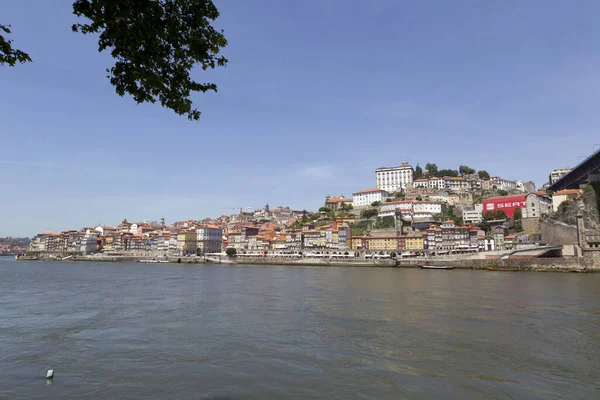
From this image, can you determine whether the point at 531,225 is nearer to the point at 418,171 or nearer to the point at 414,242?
the point at 414,242

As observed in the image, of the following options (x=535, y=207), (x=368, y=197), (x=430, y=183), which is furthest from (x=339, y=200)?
(x=535, y=207)

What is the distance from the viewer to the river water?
6.72m

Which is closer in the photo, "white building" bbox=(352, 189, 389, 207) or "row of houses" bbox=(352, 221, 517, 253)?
Result: "row of houses" bbox=(352, 221, 517, 253)

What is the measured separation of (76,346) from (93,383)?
317cm

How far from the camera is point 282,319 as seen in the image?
1316 centimetres

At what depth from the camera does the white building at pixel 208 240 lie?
9038 centimetres

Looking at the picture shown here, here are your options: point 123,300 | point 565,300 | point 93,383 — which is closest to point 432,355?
point 93,383

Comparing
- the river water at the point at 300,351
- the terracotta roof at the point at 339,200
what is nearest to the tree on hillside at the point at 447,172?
the terracotta roof at the point at 339,200

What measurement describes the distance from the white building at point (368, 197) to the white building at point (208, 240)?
34.9 meters

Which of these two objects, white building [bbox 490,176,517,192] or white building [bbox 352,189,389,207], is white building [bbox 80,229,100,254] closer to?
white building [bbox 352,189,389,207]

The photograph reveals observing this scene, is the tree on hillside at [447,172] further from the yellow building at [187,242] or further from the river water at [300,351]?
the river water at [300,351]

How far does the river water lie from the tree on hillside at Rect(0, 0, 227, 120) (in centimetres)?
486

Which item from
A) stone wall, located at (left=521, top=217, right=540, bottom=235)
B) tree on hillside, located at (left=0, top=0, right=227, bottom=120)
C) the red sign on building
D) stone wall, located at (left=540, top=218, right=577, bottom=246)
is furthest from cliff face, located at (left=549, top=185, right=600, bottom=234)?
tree on hillside, located at (left=0, top=0, right=227, bottom=120)

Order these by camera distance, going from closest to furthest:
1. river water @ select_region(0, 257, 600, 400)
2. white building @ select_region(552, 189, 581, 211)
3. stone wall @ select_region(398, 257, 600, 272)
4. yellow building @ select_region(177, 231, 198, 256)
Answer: river water @ select_region(0, 257, 600, 400)
stone wall @ select_region(398, 257, 600, 272)
white building @ select_region(552, 189, 581, 211)
yellow building @ select_region(177, 231, 198, 256)
